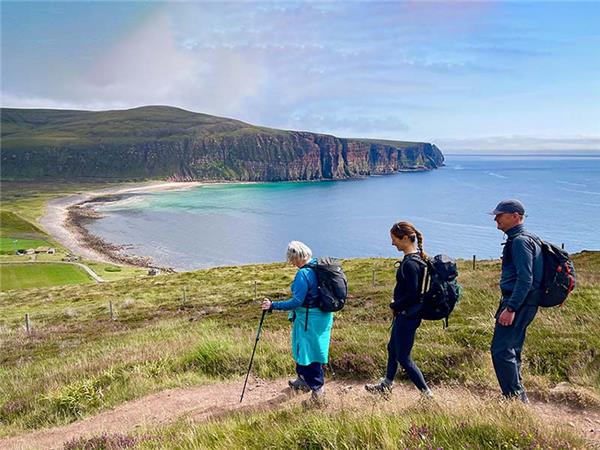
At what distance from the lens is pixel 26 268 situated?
2132 inches

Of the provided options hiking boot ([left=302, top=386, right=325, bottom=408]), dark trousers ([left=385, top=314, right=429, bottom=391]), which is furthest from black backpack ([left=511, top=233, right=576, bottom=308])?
hiking boot ([left=302, top=386, right=325, bottom=408])

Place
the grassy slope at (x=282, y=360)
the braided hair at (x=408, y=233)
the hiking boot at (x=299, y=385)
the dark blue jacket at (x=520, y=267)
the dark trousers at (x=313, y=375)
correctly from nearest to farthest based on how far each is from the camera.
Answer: the dark blue jacket at (x=520, y=267) < the braided hair at (x=408, y=233) < the dark trousers at (x=313, y=375) < the hiking boot at (x=299, y=385) < the grassy slope at (x=282, y=360)

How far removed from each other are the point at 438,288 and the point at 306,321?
1.70 metres

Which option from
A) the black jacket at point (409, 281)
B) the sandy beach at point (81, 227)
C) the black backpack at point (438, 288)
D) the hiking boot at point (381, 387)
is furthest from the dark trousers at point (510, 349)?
the sandy beach at point (81, 227)

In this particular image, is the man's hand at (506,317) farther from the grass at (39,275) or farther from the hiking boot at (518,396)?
the grass at (39,275)

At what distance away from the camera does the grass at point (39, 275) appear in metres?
46.8

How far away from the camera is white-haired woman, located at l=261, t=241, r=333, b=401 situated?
5.69 metres

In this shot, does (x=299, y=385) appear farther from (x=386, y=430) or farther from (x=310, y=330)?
(x=386, y=430)

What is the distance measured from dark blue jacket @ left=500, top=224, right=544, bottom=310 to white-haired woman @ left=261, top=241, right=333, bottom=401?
2177 mm

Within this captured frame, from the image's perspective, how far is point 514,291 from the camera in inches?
194

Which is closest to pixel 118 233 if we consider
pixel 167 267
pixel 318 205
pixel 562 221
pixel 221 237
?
pixel 221 237

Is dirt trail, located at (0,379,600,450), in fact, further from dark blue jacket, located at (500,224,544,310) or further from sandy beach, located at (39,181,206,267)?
sandy beach, located at (39,181,206,267)

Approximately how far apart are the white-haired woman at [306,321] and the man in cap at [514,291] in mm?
2076

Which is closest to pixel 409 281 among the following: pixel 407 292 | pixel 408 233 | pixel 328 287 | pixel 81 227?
pixel 407 292
